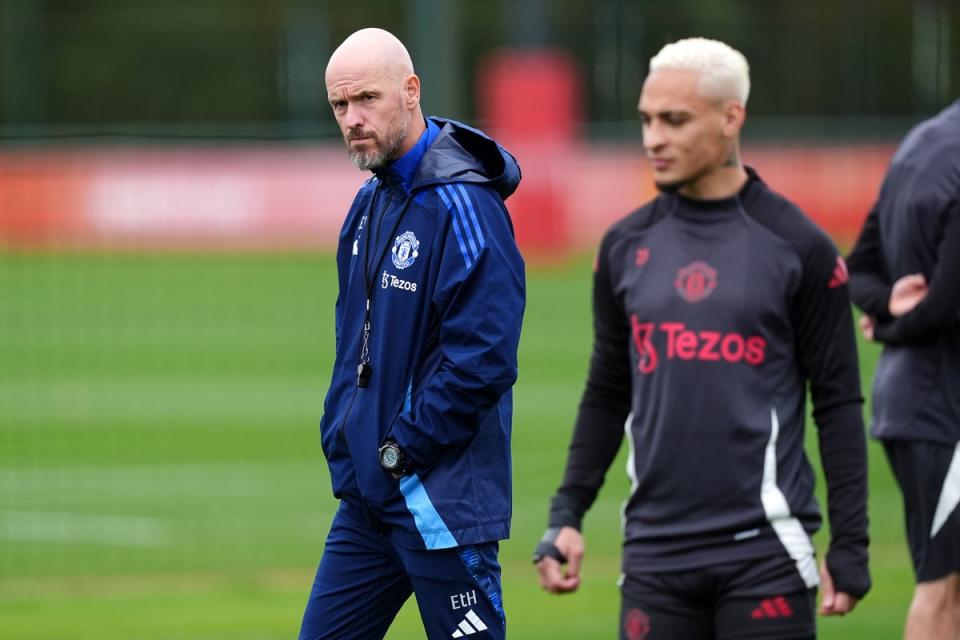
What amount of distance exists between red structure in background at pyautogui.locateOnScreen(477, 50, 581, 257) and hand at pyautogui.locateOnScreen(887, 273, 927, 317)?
22948 mm

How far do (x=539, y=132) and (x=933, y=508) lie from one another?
91.7 ft

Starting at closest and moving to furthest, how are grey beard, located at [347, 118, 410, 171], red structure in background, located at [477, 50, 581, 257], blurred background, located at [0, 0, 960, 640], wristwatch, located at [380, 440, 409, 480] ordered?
1. wristwatch, located at [380, 440, 409, 480]
2. grey beard, located at [347, 118, 410, 171]
3. blurred background, located at [0, 0, 960, 640]
4. red structure in background, located at [477, 50, 581, 257]

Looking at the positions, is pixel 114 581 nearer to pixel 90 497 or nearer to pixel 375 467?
pixel 90 497

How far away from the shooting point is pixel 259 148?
106 feet

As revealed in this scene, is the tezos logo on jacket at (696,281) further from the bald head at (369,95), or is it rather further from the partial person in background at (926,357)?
the partial person in background at (926,357)

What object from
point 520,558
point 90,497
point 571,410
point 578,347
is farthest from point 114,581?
point 578,347

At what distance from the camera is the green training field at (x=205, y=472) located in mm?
8633

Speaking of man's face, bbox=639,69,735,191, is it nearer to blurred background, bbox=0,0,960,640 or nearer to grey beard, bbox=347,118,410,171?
grey beard, bbox=347,118,410,171

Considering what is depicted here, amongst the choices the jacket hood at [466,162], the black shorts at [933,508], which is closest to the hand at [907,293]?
the black shorts at [933,508]

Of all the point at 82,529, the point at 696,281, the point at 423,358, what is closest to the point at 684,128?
the point at 696,281

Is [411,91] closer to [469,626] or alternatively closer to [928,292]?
[469,626]

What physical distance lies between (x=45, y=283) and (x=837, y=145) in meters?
13.8

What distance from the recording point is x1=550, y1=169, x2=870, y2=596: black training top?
14.8ft

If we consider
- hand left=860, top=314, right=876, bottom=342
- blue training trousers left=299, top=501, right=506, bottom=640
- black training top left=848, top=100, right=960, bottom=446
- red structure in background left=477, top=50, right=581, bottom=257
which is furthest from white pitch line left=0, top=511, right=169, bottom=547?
red structure in background left=477, top=50, right=581, bottom=257
